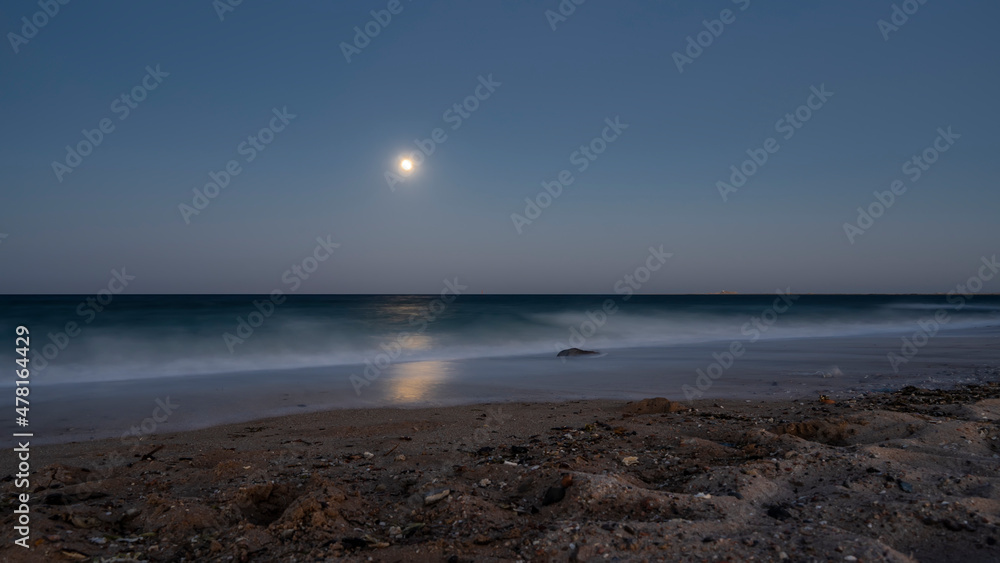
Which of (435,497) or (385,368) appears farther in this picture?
(385,368)

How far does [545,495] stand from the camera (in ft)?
11.4

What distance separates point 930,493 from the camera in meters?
3.25

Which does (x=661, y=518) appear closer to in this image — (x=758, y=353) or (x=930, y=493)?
(x=930, y=493)

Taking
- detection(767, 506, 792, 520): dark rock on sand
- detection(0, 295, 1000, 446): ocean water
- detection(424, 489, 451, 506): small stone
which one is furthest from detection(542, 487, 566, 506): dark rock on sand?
detection(0, 295, 1000, 446): ocean water

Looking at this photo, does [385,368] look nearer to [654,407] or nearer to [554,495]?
[654,407]

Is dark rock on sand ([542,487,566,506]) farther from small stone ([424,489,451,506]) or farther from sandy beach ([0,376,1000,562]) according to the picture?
small stone ([424,489,451,506])

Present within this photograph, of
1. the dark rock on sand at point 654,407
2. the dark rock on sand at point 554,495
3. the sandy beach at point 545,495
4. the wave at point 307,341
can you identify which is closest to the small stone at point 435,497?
the sandy beach at point 545,495

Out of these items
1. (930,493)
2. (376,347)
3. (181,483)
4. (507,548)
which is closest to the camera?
(507,548)

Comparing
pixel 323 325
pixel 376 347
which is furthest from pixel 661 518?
pixel 323 325

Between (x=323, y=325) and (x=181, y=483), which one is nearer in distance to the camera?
(x=181, y=483)

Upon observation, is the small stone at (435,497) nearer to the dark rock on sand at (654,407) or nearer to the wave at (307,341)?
the dark rock on sand at (654,407)

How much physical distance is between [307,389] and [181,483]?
572cm

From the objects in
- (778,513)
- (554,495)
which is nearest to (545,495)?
(554,495)

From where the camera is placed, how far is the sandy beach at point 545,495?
2748mm
